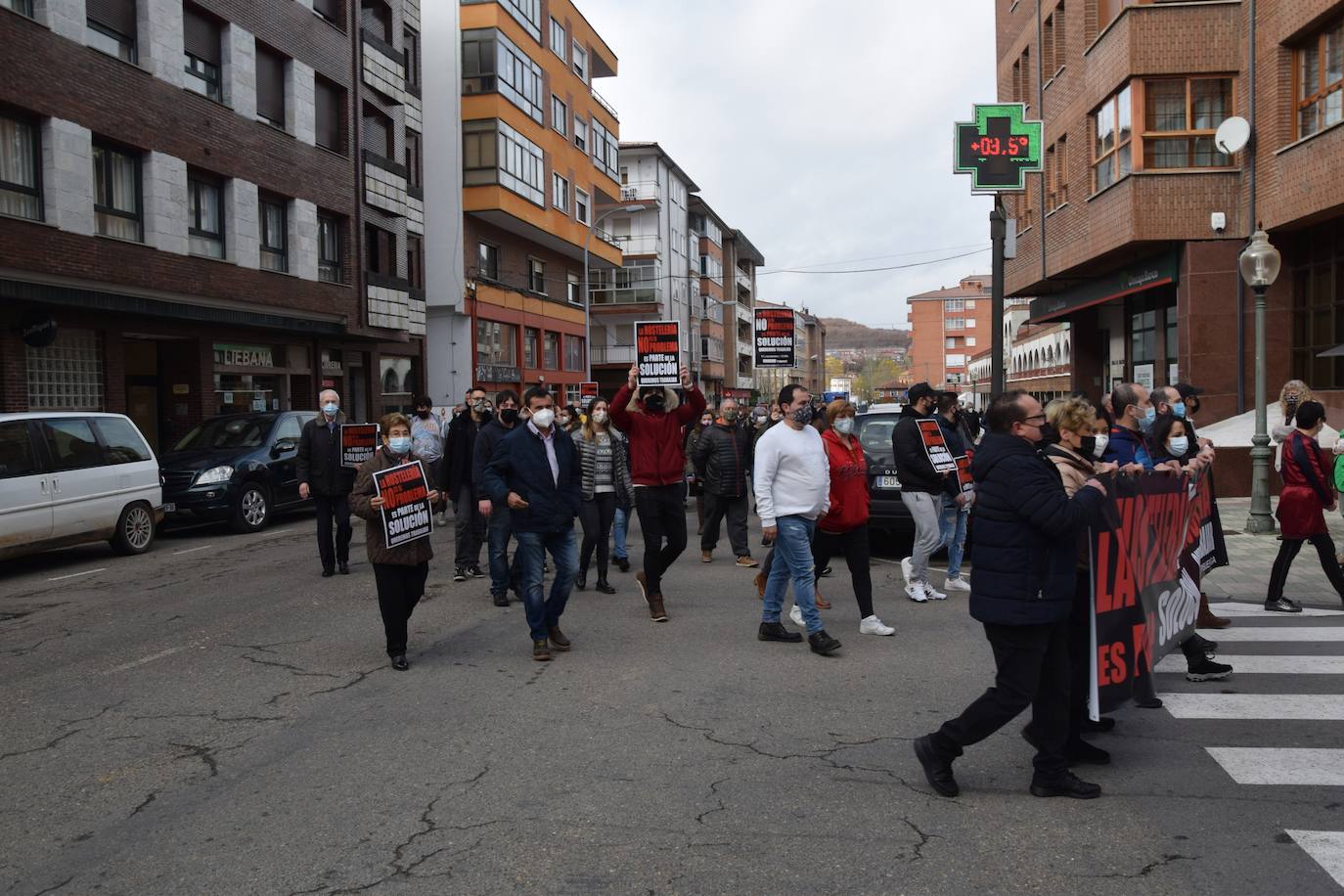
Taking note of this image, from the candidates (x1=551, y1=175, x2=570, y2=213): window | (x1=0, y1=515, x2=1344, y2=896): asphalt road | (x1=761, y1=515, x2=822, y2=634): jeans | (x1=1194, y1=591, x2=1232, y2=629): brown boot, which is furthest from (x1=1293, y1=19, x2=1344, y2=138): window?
(x1=551, y1=175, x2=570, y2=213): window

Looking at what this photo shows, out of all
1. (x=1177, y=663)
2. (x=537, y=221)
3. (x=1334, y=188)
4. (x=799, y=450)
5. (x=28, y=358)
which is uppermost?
(x=537, y=221)

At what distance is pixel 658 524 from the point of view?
866 centimetres

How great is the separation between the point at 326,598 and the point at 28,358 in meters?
12.2

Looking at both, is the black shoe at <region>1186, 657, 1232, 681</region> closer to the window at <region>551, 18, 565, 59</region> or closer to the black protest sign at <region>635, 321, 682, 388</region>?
the black protest sign at <region>635, 321, 682, 388</region>

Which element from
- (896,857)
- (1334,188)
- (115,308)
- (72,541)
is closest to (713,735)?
(896,857)

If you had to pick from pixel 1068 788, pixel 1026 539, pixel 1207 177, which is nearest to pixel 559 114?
pixel 1207 177

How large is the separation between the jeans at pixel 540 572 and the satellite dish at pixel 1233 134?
55.9 feet

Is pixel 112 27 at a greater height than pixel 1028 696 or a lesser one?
greater

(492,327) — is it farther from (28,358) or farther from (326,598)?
(326,598)

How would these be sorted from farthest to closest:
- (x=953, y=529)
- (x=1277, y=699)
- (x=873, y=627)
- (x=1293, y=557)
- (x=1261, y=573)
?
(x=1261, y=573), (x=953, y=529), (x=1293, y=557), (x=873, y=627), (x=1277, y=699)

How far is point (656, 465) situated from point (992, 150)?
883cm

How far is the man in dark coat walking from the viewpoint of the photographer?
14.4 feet

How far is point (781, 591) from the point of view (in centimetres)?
774

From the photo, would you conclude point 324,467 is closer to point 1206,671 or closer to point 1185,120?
Answer: point 1206,671
